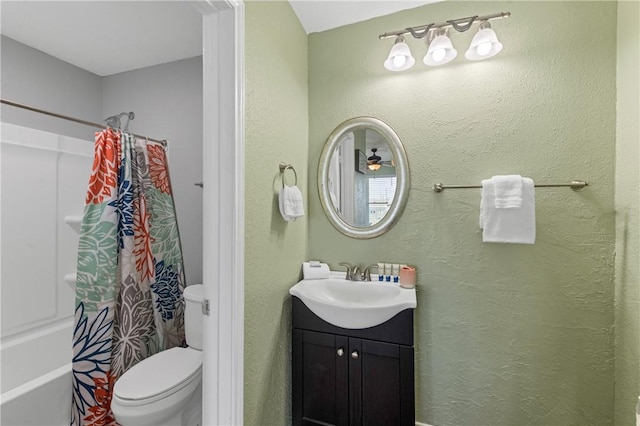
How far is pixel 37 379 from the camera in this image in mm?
1574

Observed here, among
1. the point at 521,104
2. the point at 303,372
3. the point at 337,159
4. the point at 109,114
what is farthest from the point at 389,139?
the point at 109,114

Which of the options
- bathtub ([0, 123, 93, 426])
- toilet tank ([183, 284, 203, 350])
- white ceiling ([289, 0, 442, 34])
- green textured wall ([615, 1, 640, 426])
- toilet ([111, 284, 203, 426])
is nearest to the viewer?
green textured wall ([615, 1, 640, 426])

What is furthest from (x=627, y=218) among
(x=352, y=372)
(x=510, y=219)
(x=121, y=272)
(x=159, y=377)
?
(x=121, y=272)

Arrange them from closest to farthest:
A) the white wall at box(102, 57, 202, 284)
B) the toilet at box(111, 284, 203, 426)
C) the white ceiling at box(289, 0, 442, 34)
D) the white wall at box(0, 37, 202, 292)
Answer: the toilet at box(111, 284, 203, 426) → the white ceiling at box(289, 0, 442, 34) → the white wall at box(0, 37, 202, 292) → the white wall at box(102, 57, 202, 284)

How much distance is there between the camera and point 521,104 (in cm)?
144

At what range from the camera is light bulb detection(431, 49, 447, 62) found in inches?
55.9

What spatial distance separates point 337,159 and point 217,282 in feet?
3.50

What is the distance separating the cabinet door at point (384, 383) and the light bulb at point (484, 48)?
1473 millimetres

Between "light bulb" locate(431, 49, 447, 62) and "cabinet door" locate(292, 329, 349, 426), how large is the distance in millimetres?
1502

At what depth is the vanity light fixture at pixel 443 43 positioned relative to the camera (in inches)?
53.4

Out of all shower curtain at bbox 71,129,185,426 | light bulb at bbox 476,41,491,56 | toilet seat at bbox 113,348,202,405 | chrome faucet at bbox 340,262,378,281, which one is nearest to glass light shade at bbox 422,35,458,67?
light bulb at bbox 476,41,491,56

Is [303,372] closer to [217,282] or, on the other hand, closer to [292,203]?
[217,282]

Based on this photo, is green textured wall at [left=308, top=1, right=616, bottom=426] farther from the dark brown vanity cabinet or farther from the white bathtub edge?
the white bathtub edge

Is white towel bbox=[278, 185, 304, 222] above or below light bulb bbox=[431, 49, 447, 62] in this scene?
below
